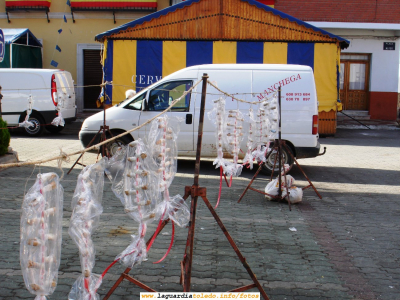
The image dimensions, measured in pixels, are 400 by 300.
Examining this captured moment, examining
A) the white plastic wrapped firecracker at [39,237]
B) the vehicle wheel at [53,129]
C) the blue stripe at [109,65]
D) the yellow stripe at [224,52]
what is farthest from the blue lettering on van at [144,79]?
the white plastic wrapped firecracker at [39,237]

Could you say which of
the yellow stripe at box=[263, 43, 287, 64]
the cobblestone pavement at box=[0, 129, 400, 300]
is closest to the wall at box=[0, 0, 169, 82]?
the yellow stripe at box=[263, 43, 287, 64]

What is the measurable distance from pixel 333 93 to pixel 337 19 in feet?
20.7

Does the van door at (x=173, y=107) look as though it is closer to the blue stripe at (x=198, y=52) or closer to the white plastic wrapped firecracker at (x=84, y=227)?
the blue stripe at (x=198, y=52)

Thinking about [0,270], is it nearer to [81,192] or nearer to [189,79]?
[81,192]

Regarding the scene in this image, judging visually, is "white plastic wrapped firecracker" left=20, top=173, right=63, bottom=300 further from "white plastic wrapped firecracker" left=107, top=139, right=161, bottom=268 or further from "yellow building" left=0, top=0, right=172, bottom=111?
"yellow building" left=0, top=0, right=172, bottom=111

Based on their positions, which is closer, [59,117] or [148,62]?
[59,117]

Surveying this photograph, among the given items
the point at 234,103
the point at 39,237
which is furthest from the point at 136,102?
the point at 39,237

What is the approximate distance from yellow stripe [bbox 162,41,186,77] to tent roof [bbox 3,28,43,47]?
21.4ft

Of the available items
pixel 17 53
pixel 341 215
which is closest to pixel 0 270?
pixel 341 215

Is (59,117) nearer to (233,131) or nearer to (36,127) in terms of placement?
(233,131)

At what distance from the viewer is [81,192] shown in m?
3.16

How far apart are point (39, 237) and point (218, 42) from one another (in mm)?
12966

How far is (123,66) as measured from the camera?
1530 cm

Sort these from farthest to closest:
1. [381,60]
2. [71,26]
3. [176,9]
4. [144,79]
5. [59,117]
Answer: [71,26]
[381,60]
[144,79]
[176,9]
[59,117]
